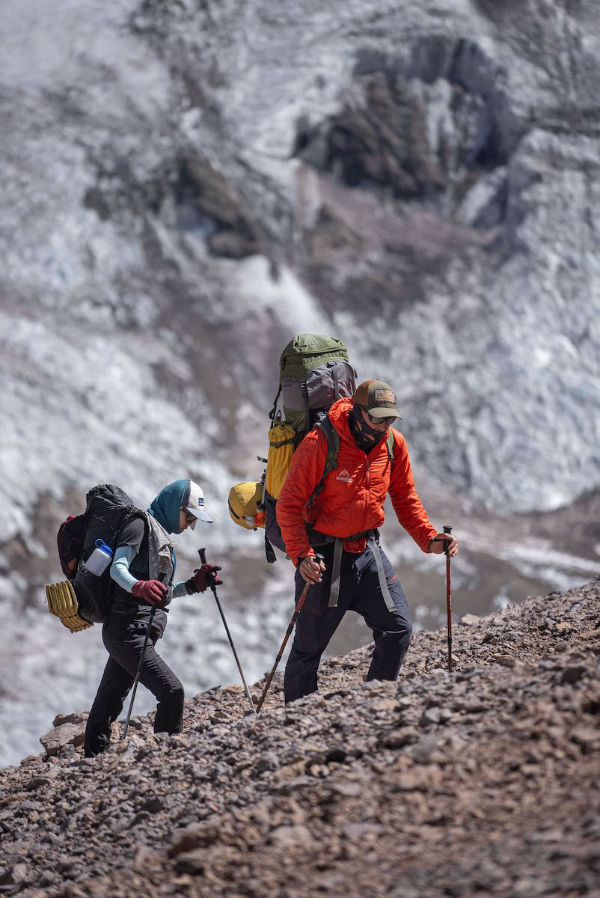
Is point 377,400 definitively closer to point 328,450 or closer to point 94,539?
point 328,450

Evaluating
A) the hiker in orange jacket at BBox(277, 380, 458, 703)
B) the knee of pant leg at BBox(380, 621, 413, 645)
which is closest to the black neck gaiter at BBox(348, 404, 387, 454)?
the hiker in orange jacket at BBox(277, 380, 458, 703)

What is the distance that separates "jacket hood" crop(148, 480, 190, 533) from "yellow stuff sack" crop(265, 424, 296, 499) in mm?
675

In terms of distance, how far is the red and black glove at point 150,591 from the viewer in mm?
6402

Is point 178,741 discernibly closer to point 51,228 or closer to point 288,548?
point 288,548

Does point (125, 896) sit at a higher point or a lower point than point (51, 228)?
lower

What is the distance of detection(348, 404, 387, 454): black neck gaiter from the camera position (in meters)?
6.02

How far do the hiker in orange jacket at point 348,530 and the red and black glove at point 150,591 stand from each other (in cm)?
84

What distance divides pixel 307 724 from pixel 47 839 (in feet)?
5.03

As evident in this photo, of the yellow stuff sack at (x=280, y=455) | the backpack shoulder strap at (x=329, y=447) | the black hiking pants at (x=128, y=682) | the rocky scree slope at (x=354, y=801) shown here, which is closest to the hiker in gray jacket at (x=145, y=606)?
the black hiking pants at (x=128, y=682)

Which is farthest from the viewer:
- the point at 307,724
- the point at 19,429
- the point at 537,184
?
the point at 537,184

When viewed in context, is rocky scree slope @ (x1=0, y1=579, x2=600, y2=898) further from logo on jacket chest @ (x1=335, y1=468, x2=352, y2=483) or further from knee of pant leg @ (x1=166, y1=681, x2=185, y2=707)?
logo on jacket chest @ (x1=335, y1=468, x2=352, y2=483)

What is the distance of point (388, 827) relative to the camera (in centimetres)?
417

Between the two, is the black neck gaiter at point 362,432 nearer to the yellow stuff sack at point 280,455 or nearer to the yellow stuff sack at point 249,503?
the yellow stuff sack at point 280,455

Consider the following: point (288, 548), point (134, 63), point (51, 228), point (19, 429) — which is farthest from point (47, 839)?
point (134, 63)
